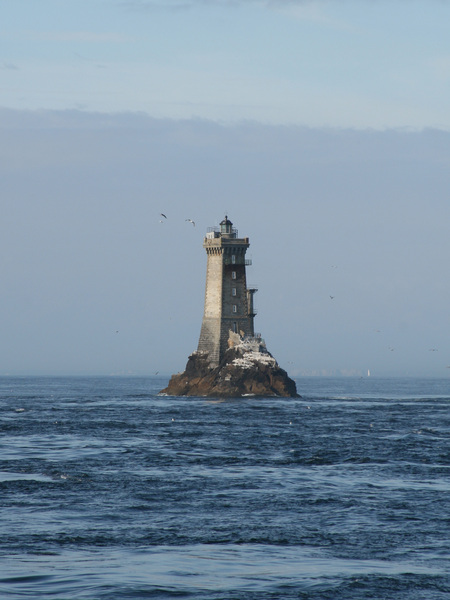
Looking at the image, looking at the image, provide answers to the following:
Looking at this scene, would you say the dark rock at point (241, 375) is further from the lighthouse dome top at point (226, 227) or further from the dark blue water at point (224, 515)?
the dark blue water at point (224, 515)

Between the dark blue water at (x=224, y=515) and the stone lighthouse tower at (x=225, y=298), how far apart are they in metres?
51.0

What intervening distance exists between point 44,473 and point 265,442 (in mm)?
19975

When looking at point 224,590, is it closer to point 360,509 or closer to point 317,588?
point 317,588

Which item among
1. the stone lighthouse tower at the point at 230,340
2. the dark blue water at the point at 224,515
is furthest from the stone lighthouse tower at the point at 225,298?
the dark blue water at the point at 224,515

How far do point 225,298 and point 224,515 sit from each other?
84.2 m

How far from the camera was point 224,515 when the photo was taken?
113 ft

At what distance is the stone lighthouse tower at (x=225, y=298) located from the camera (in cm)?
11781

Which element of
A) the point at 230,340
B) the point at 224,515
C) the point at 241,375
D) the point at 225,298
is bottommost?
the point at 224,515

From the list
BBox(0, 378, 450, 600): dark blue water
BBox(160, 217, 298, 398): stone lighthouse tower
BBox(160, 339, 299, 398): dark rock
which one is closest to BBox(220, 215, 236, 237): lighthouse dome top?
BBox(160, 217, 298, 398): stone lighthouse tower

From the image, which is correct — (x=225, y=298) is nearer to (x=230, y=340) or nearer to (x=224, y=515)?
(x=230, y=340)

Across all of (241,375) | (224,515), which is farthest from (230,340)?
(224,515)

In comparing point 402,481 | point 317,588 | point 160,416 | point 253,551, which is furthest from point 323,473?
point 160,416

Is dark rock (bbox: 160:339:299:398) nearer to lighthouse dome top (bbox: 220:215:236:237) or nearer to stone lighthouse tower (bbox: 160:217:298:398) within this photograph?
stone lighthouse tower (bbox: 160:217:298:398)

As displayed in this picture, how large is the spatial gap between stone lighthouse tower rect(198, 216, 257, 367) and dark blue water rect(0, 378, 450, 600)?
51045 millimetres
